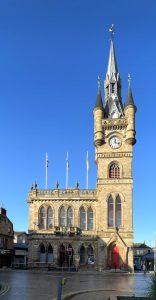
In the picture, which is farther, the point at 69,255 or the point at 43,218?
the point at 43,218

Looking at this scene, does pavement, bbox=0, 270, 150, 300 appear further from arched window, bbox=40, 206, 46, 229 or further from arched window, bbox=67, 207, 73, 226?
arched window, bbox=40, 206, 46, 229

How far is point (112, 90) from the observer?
77.0 meters

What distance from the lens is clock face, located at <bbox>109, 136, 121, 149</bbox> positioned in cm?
6975

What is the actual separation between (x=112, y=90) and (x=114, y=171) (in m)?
15.6

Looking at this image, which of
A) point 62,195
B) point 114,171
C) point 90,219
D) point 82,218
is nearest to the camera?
point 90,219

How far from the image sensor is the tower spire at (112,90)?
73.5 metres

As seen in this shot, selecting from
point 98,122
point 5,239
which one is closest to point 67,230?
point 5,239

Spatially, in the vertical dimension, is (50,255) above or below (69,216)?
below

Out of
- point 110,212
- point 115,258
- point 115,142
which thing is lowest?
point 115,258

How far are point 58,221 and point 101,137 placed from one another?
47.4 feet

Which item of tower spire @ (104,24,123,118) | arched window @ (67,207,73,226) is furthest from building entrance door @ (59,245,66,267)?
tower spire @ (104,24,123,118)

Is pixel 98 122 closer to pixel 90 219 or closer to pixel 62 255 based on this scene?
pixel 90 219

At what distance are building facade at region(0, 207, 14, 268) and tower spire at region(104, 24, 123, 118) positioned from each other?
24394 mm

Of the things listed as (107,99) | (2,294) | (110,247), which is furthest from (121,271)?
(2,294)
